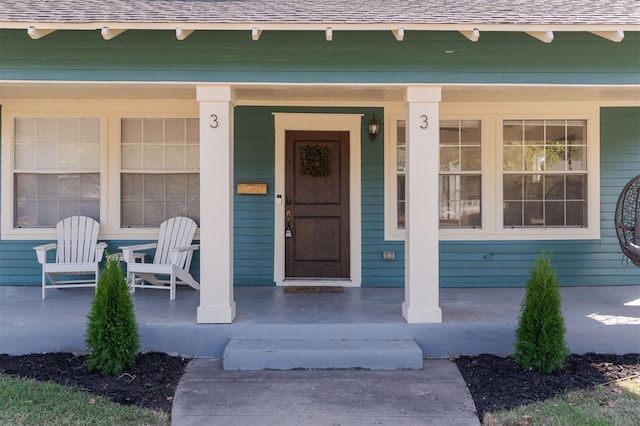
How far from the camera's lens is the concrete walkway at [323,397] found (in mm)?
3221

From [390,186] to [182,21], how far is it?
2.95 metres

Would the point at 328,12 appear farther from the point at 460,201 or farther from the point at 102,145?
the point at 102,145

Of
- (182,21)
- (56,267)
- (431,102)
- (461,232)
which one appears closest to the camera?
(182,21)

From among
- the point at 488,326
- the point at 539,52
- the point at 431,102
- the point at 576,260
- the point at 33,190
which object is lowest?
the point at 488,326

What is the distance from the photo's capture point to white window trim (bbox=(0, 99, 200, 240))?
19.4ft

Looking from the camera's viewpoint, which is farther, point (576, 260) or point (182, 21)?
point (576, 260)

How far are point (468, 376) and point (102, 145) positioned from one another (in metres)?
4.64

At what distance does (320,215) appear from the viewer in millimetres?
6070

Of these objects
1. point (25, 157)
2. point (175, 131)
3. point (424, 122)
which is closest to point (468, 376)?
point (424, 122)

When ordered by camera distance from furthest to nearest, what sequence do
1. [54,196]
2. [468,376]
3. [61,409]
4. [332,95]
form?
[54,196] < [332,95] < [468,376] < [61,409]

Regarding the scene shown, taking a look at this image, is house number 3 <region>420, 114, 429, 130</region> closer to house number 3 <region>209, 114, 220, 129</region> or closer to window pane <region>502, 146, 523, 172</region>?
house number 3 <region>209, 114, 220, 129</region>

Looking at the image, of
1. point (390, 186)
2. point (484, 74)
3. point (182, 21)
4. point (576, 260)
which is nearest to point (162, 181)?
point (182, 21)

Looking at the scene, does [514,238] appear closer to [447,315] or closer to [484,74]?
[447,315]

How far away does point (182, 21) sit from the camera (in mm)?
4188
